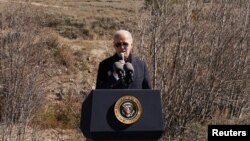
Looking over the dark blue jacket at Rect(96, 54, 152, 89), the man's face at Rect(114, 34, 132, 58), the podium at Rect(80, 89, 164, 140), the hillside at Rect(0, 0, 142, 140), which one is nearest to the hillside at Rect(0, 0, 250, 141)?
the hillside at Rect(0, 0, 142, 140)

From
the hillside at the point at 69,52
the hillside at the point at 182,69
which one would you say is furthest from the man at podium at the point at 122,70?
the hillside at the point at 69,52

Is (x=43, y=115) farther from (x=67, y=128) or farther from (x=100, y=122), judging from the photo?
(x=100, y=122)

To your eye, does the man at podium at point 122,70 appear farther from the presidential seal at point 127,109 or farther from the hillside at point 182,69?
the hillside at point 182,69

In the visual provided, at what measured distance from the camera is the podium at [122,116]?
320cm

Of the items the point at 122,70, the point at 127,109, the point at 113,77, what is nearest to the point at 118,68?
the point at 122,70

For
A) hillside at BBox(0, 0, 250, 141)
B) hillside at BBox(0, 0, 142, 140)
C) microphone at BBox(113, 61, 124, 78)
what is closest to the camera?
microphone at BBox(113, 61, 124, 78)

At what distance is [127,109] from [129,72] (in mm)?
353

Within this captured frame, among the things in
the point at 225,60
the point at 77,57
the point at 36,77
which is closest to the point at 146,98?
the point at 225,60

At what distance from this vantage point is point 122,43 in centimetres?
355

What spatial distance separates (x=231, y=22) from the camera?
10.5m

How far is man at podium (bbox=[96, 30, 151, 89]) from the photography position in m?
3.45

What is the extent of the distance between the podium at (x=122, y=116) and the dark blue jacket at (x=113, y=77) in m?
0.28

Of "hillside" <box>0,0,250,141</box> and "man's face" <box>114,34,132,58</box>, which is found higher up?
"man's face" <box>114,34,132,58</box>

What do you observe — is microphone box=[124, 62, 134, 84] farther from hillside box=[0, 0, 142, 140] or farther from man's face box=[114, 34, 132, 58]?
hillside box=[0, 0, 142, 140]
